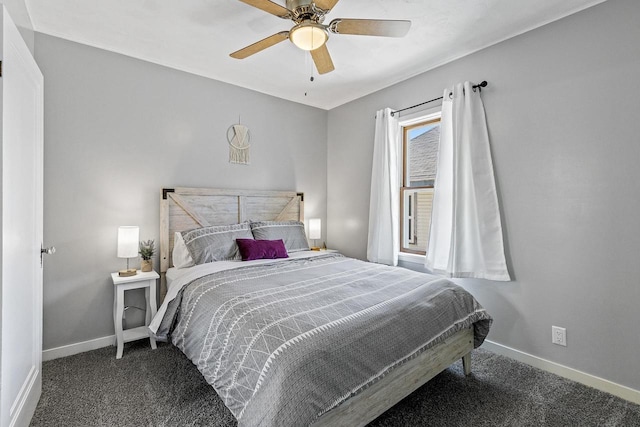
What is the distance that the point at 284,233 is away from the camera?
11.3ft

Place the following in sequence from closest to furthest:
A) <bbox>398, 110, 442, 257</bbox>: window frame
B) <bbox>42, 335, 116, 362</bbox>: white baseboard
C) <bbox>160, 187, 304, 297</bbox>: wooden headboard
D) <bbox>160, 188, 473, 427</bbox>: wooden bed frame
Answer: <bbox>160, 188, 473, 427</bbox>: wooden bed frame → <bbox>42, 335, 116, 362</bbox>: white baseboard → <bbox>160, 187, 304, 297</bbox>: wooden headboard → <bbox>398, 110, 442, 257</bbox>: window frame

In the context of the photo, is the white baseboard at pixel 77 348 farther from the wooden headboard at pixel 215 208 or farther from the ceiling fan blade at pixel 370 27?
the ceiling fan blade at pixel 370 27

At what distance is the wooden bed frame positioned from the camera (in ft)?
5.04

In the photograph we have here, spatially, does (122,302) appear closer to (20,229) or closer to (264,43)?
(20,229)

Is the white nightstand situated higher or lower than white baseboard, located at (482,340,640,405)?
higher

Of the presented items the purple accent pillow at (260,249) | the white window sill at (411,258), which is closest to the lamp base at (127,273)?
the purple accent pillow at (260,249)

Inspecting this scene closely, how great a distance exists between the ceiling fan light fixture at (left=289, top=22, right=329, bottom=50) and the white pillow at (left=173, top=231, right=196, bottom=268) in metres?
2.06

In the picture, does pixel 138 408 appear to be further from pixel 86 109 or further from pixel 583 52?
pixel 583 52

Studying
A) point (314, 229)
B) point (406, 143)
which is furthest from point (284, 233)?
point (406, 143)

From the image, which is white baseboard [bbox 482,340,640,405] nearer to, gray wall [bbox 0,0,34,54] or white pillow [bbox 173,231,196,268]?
white pillow [bbox 173,231,196,268]

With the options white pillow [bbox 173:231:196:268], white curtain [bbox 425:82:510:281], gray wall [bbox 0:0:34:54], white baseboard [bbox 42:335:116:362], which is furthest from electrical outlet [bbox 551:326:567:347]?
gray wall [bbox 0:0:34:54]

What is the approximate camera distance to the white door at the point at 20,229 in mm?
1403

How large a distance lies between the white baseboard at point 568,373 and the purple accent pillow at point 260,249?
211 cm

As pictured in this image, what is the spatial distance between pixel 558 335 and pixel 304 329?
2.13m
